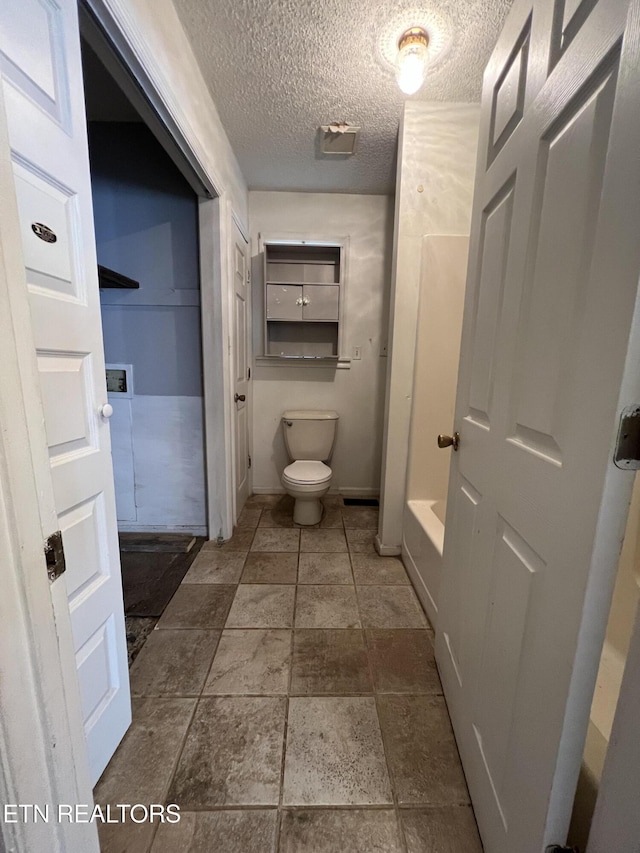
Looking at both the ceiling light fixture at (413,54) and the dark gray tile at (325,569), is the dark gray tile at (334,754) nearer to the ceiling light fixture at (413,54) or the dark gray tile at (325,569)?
the dark gray tile at (325,569)

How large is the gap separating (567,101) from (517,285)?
0.99ft

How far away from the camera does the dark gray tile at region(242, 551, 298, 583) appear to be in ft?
5.84

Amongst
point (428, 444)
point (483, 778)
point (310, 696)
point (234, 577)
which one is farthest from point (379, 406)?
point (483, 778)

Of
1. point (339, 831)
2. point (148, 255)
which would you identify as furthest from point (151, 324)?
point (339, 831)

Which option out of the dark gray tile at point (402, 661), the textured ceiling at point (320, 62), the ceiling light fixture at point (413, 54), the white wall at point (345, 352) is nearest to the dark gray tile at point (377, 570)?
the dark gray tile at point (402, 661)

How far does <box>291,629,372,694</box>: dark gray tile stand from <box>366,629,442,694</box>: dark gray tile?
47 mm

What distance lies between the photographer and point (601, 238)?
19.5 inches

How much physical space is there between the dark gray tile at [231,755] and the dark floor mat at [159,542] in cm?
106

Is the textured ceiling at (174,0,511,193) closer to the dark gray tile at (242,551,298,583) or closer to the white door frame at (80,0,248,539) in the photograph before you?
the white door frame at (80,0,248,539)

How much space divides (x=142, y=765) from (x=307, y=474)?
1519mm

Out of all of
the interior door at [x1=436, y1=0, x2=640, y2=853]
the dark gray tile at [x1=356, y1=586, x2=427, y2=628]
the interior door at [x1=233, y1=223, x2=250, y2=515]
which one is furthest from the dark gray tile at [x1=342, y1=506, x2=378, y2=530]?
the interior door at [x1=436, y1=0, x2=640, y2=853]

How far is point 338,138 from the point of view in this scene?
186cm

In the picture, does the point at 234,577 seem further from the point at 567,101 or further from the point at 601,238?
the point at 567,101

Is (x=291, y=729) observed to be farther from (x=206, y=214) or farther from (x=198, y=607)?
(x=206, y=214)
